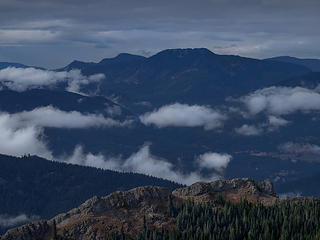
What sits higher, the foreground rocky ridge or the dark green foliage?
the dark green foliage

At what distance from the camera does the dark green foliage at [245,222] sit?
156 metres

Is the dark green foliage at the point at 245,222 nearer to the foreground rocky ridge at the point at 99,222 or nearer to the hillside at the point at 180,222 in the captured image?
the hillside at the point at 180,222

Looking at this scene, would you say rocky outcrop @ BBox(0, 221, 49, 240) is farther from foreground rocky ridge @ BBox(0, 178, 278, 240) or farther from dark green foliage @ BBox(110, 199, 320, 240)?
dark green foliage @ BBox(110, 199, 320, 240)

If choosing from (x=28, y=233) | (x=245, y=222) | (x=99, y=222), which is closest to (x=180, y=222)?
(x=245, y=222)

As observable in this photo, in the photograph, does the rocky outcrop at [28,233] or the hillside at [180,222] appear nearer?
the hillside at [180,222]

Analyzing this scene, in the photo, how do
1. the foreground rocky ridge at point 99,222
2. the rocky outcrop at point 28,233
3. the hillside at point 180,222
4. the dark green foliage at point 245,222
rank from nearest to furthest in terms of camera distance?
the dark green foliage at point 245,222 < the hillside at point 180,222 < the rocky outcrop at point 28,233 < the foreground rocky ridge at point 99,222

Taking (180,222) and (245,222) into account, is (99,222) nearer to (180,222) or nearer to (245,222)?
(180,222)

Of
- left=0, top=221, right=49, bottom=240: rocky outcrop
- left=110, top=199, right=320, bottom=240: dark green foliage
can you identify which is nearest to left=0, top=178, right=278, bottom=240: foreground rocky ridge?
left=0, top=221, right=49, bottom=240: rocky outcrop

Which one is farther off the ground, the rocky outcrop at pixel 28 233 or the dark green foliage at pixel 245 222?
the dark green foliage at pixel 245 222

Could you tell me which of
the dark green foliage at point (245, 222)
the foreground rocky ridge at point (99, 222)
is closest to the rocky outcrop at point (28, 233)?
the foreground rocky ridge at point (99, 222)

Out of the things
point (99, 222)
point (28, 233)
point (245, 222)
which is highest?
point (245, 222)

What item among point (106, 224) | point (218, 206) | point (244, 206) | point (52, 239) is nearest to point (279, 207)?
point (244, 206)

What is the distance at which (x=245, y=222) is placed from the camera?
6555 inches

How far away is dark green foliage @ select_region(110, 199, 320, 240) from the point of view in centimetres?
15600
